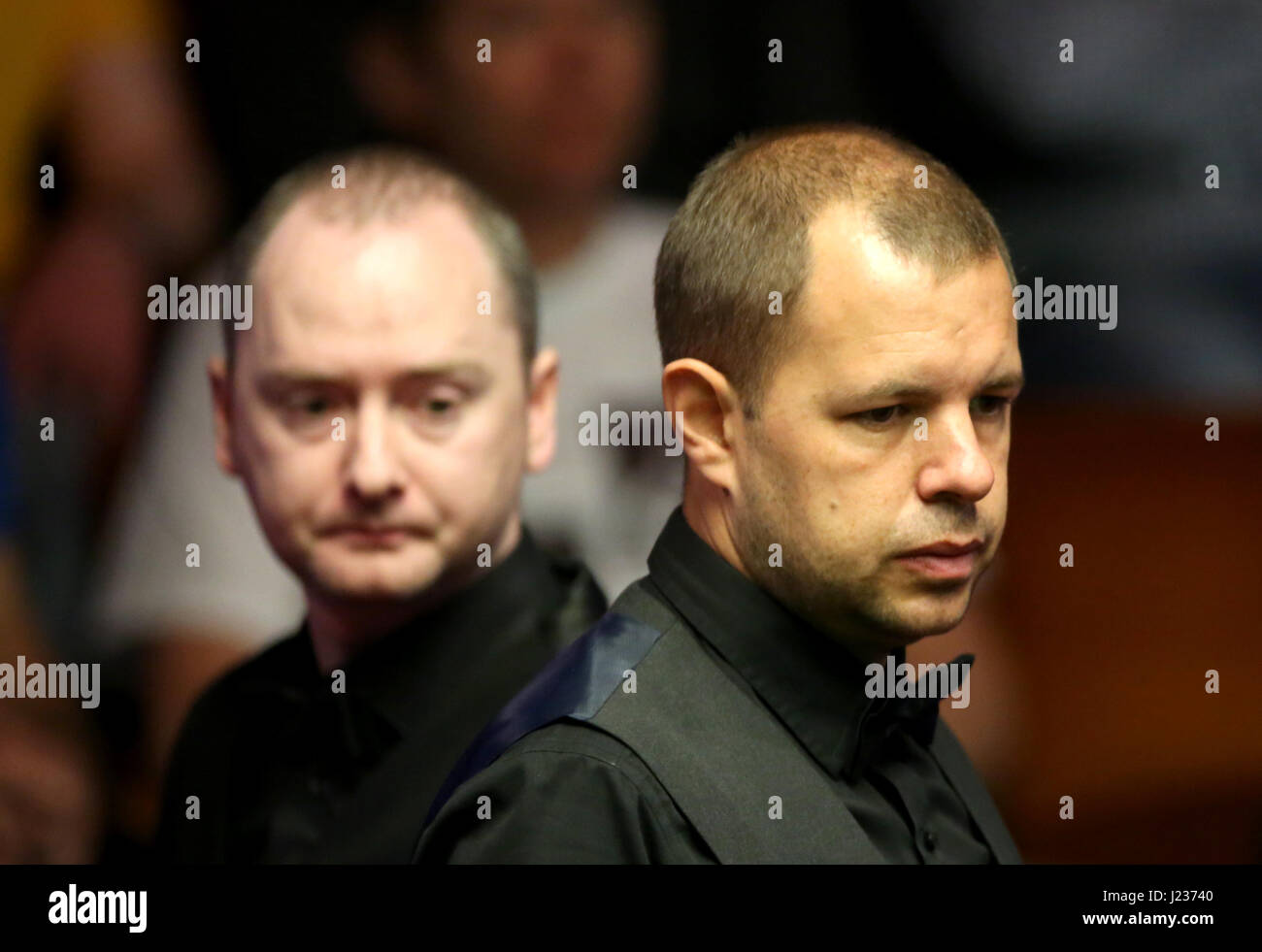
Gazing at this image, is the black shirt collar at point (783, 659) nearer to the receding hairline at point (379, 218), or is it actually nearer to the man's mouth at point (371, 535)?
the man's mouth at point (371, 535)

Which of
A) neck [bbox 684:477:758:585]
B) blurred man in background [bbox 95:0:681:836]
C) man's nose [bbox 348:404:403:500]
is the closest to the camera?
neck [bbox 684:477:758:585]

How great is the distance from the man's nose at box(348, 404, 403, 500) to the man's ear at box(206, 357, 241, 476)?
0.87 feet

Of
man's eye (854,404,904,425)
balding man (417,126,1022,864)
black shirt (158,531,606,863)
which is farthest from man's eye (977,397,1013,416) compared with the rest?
black shirt (158,531,606,863)

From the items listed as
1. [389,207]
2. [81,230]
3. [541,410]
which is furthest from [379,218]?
[81,230]

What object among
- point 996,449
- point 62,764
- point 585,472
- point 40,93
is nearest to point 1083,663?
point 585,472

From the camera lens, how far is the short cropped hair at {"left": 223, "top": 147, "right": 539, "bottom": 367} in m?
2.30

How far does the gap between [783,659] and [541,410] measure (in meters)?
0.75

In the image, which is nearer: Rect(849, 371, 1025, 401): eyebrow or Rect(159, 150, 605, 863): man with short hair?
Rect(849, 371, 1025, 401): eyebrow

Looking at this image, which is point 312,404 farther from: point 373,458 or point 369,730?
point 369,730

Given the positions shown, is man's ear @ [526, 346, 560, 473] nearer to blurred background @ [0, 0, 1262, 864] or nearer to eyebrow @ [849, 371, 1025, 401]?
eyebrow @ [849, 371, 1025, 401]

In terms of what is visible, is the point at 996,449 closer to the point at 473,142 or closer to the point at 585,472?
the point at 585,472

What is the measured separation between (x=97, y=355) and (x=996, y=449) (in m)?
2.68

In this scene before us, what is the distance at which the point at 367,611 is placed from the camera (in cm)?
226

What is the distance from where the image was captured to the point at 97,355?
12.6ft
